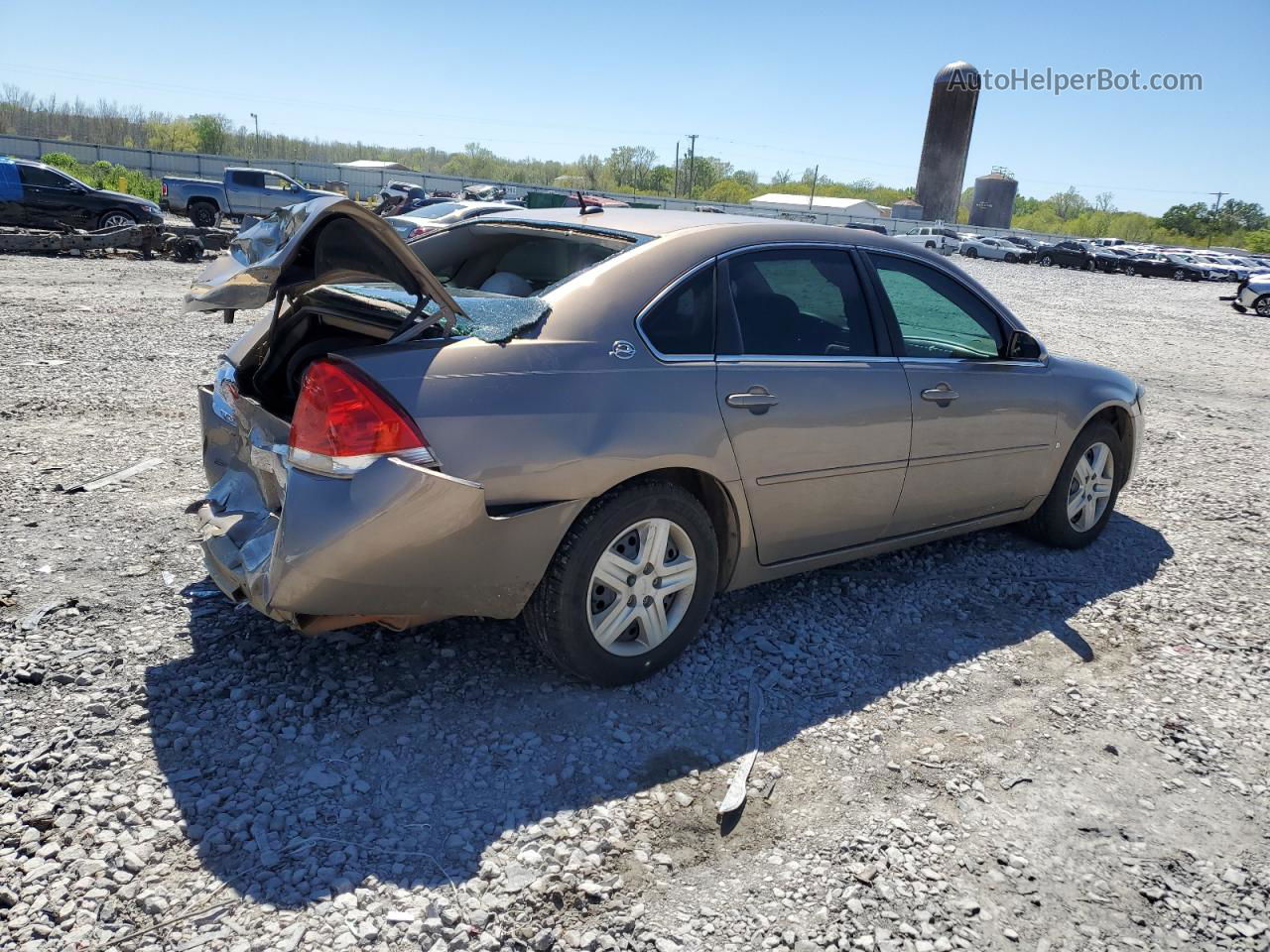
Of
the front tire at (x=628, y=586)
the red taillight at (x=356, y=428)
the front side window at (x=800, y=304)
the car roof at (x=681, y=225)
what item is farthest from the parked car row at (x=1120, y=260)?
the red taillight at (x=356, y=428)

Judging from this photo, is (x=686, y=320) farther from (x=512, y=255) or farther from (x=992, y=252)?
(x=992, y=252)

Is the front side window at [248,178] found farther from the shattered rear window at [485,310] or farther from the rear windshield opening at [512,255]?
the shattered rear window at [485,310]

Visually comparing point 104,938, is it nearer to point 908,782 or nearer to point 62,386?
point 908,782

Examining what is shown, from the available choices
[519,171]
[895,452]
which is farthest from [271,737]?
[519,171]

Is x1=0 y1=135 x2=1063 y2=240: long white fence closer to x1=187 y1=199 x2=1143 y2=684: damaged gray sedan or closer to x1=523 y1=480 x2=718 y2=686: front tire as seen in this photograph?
x1=187 y1=199 x2=1143 y2=684: damaged gray sedan

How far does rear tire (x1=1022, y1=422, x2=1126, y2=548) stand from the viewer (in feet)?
16.5

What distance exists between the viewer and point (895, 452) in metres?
3.99

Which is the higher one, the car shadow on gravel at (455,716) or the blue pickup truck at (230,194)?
the blue pickup truck at (230,194)

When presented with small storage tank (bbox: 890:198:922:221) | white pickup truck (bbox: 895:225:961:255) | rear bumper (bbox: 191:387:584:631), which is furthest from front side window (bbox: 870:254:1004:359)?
small storage tank (bbox: 890:198:922:221)

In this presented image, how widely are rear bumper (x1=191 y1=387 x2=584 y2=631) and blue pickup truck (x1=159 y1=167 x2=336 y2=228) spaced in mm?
28616

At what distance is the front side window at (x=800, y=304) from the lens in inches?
142

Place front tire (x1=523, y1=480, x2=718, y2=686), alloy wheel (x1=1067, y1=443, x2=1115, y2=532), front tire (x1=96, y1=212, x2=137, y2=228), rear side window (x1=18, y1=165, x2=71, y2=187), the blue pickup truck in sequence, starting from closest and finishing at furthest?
1. front tire (x1=523, y1=480, x2=718, y2=686)
2. alloy wheel (x1=1067, y1=443, x2=1115, y2=532)
3. rear side window (x1=18, y1=165, x2=71, y2=187)
4. front tire (x1=96, y1=212, x2=137, y2=228)
5. the blue pickup truck

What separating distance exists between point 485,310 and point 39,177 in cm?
2289

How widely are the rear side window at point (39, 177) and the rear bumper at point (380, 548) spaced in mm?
22359
